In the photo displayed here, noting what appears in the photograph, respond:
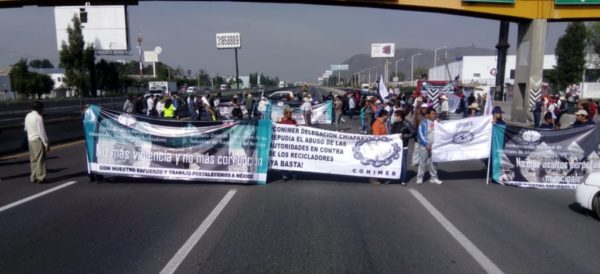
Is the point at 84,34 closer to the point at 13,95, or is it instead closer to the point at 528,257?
the point at 13,95

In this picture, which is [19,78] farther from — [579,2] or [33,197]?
[33,197]

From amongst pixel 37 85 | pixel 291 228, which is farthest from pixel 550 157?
pixel 37 85

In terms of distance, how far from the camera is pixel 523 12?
26.0 m

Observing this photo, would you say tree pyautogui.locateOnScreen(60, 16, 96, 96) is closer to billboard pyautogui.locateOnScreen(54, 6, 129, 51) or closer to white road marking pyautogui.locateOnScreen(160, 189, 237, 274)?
billboard pyautogui.locateOnScreen(54, 6, 129, 51)

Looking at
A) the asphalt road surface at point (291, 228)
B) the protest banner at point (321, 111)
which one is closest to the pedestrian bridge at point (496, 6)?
the protest banner at point (321, 111)

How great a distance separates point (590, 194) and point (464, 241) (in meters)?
2.79

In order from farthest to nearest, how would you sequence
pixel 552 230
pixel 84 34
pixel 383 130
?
1. pixel 84 34
2. pixel 383 130
3. pixel 552 230

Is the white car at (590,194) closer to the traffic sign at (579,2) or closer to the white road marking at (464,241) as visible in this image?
the white road marking at (464,241)

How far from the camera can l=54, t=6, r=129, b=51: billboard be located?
49188 millimetres

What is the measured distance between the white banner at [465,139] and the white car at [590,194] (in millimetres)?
2912

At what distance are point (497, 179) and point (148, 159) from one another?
7.44 meters

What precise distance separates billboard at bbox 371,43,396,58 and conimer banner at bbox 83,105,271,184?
103922 millimetres

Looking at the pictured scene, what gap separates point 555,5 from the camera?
2578cm

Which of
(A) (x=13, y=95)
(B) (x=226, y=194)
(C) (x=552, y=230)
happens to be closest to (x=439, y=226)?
(C) (x=552, y=230)
